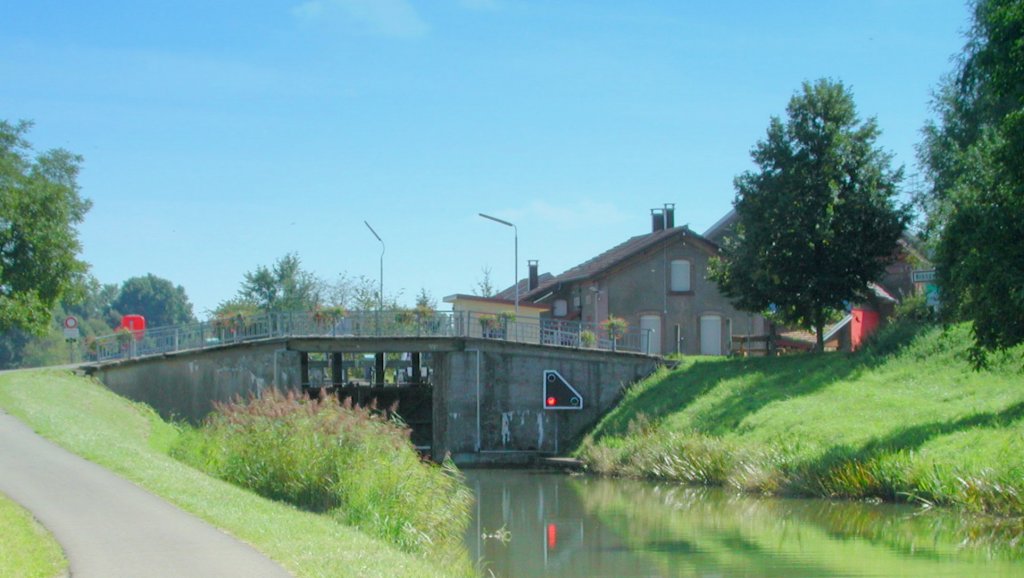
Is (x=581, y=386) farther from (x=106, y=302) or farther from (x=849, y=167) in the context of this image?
(x=106, y=302)

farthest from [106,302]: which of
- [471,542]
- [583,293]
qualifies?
[471,542]

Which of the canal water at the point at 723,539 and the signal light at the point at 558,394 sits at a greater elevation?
the signal light at the point at 558,394

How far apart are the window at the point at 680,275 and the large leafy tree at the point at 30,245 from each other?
85.3ft

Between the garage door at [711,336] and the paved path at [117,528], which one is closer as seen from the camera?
the paved path at [117,528]

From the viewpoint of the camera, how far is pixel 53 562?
423 inches

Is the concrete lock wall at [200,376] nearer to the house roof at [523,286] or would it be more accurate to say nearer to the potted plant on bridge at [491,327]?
the potted plant on bridge at [491,327]

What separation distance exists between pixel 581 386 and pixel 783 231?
965 cm

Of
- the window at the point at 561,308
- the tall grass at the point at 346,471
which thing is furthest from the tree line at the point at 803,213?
the tall grass at the point at 346,471

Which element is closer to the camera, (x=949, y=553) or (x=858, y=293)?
(x=949, y=553)

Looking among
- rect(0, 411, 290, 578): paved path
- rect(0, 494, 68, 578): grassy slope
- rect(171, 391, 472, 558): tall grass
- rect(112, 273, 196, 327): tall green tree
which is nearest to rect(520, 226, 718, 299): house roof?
rect(171, 391, 472, 558): tall grass

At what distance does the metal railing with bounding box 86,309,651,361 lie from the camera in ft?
131

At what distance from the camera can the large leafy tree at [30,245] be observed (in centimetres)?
4012

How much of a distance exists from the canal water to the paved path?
237 inches

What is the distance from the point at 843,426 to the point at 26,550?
23341mm
